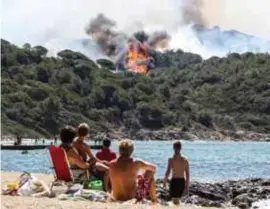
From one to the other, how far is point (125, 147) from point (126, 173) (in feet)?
1.97

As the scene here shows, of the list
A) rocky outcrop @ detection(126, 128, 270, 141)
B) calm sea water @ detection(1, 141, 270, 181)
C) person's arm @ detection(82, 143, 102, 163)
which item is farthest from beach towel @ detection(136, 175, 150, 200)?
rocky outcrop @ detection(126, 128, 270, 141)

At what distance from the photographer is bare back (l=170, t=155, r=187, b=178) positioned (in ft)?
46.0

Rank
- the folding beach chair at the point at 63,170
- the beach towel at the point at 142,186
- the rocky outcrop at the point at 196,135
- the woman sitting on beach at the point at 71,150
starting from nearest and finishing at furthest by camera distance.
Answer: the beach towel at the point at 142,186
the woman sitting on beach at the point at 71,150
the folding beach chair at the point at 63,170
the rocky outcrop at the point at 196,135

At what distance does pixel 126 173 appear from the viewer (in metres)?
11.2

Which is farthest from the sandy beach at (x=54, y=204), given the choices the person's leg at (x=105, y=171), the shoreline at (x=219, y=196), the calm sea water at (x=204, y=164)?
the calm sea water at (x=204, y=164)

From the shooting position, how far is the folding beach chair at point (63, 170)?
12.6 meters

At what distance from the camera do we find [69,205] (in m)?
11.0

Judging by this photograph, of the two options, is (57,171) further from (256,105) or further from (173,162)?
(256,105)

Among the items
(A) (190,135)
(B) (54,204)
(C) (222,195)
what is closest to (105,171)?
(B) (54,204)

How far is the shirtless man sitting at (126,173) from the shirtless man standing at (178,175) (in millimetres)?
2338

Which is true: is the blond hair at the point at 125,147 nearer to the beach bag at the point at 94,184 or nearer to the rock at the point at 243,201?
the beach bag at the point at 94,184

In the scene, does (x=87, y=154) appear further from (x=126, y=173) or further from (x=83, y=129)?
(x=126, y=173)

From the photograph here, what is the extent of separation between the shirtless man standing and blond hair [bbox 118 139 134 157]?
312 centimetres

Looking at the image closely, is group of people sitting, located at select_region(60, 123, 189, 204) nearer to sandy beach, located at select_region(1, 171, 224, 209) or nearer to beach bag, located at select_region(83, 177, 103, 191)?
beach bag, located at select_region(83, 177, 103, 191)
